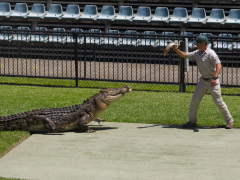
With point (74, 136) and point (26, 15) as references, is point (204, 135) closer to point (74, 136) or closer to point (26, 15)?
point (74, 136)

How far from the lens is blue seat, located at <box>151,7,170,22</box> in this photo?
23828 millimetres

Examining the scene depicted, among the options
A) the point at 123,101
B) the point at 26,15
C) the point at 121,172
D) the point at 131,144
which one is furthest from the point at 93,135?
the point at 26,15

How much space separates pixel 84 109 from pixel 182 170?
286 centimetres

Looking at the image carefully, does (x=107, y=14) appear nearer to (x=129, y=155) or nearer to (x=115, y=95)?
(x=115, y=95)

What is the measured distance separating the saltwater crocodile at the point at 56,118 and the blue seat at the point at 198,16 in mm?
14926

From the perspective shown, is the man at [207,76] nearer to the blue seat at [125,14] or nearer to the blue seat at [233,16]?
the blue seat at [233,16]

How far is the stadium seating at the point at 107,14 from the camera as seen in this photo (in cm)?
2419

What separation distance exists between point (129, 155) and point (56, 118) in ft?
6.43

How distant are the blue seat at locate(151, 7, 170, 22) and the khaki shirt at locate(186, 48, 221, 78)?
14.5 m

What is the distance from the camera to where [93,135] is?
28.8ft

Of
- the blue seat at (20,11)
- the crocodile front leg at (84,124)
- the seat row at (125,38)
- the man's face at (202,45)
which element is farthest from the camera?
the blue seat at (20,11)

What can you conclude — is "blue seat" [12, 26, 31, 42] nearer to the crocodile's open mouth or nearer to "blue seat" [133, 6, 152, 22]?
"blue seat" [133, 6, 152, 22]

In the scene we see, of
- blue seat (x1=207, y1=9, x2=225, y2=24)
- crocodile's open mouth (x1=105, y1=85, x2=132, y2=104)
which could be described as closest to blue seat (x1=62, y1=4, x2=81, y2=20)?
blue seat (x1=207, y1=9, x2=225, y2=24)

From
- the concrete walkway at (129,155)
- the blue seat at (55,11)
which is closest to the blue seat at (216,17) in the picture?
the blue seat at (55,11)
